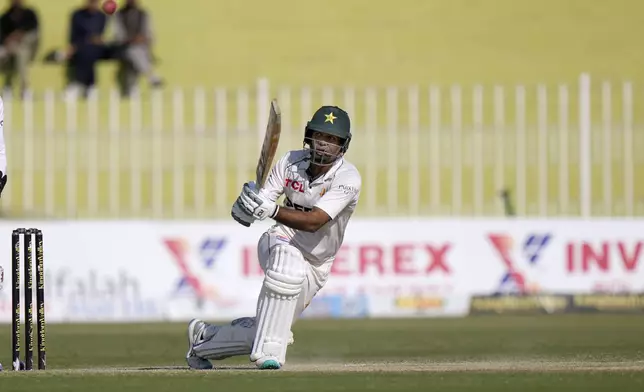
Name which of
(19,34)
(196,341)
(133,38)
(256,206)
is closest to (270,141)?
(256,206)

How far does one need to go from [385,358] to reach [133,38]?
8030 millimetres

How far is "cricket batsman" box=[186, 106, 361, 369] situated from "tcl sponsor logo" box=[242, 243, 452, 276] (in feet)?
18.3

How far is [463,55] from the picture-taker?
1825 cm

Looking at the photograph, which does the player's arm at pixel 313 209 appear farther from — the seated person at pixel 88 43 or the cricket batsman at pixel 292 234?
the seated person at pixel 88 43

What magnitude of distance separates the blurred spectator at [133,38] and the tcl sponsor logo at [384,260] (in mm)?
3678

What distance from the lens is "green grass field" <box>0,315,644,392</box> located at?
289 inches

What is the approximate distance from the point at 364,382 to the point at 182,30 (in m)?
11.8

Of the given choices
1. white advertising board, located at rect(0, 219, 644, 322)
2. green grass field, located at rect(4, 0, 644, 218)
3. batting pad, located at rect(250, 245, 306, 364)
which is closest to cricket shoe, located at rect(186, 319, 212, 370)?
batting pad, located at rect(250, 245, 306, 364)

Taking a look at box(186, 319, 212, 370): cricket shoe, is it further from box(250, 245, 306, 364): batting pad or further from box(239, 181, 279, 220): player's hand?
box(239, 181, 279, 220): player's hand

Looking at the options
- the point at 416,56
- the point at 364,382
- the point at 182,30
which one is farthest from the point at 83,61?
the point at 364,382

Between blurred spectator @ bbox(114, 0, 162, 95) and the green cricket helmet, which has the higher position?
blurred spectator @ bbox(114, 0, 162, 95)

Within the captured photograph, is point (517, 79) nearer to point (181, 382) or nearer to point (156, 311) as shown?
point (156, 311)

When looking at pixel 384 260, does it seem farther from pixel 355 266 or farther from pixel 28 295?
pixel 28 295

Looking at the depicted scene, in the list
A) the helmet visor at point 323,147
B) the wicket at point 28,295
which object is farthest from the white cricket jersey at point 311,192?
the wicket at point 28,295
